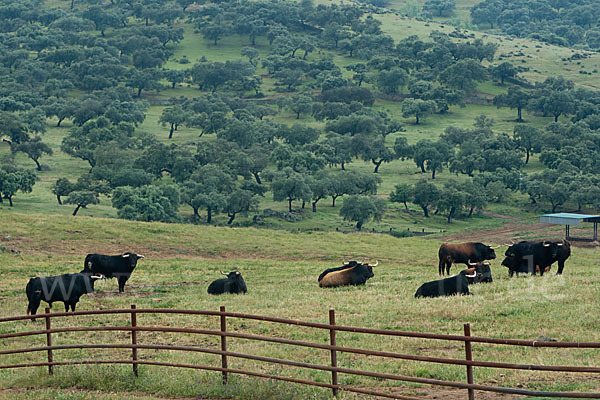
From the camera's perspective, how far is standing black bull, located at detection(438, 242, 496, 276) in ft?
89.1

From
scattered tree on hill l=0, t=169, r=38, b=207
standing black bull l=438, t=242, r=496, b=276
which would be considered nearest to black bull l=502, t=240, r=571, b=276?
standing black bull l=438, t=242, r=496, b=276

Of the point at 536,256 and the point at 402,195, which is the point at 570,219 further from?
the point at 402,195

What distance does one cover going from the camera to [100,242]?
38469 millimetres

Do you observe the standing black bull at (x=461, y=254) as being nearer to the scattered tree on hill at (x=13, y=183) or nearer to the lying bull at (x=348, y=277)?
the lying bull at (x=348, y=277)

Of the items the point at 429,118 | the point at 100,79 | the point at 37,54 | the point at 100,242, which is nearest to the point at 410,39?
the point at 429,118

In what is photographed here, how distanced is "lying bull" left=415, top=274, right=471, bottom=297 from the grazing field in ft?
1.40

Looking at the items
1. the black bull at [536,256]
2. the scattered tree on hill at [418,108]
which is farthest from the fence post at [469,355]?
the scattered tree on hill at [418,108]

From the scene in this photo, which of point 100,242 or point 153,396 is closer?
Result: point 153,396

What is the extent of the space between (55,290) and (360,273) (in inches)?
369

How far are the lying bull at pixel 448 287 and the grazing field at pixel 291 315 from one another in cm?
43

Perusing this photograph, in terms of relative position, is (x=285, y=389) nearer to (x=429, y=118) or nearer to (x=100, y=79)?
(x=429, y=118)

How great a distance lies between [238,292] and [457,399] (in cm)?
1241

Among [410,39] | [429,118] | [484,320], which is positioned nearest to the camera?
[484,320]

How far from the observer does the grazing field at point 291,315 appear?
13375mm
